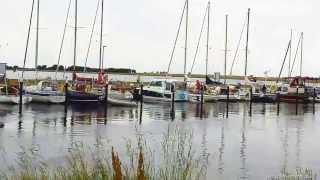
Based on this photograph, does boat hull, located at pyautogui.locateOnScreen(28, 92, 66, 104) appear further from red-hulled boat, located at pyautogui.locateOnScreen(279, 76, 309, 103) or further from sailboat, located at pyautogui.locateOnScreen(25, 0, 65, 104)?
red-hulled boat, located at pyautogui.locateOnScreen(279, 76, 309, 103)

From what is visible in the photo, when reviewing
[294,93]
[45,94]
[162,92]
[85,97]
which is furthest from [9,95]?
[294,93]

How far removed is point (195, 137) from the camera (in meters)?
29.6

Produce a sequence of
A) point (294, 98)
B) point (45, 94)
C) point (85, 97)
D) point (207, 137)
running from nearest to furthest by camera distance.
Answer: point (207, 137)
point (45, 94)
point (85, 97)
point (294, 98)

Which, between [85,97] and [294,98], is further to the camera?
[294,98]

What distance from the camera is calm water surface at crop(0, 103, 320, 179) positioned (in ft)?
68.2

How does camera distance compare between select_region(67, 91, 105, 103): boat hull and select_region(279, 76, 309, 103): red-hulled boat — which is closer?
select_region(67, 91, 105, 103): boat hull

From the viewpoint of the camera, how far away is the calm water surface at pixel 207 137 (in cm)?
2080

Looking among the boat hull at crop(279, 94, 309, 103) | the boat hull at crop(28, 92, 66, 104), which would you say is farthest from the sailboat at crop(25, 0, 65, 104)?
the boat hull at crop(279, 94, 309, 103)

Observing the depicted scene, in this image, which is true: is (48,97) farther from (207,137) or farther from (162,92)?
(207,137)

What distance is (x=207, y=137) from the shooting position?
29.9 meters

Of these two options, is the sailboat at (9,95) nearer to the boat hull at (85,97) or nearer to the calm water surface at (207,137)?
the boat hull at (85,97)

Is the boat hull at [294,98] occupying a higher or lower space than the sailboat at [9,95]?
lower


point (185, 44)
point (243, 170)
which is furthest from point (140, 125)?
point (185, 44)

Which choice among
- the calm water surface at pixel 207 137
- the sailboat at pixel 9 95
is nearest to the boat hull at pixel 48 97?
the sailboat at pixel 9 95
